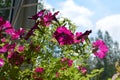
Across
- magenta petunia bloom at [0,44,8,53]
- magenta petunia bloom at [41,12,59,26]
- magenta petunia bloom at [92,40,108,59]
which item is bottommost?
magenta petunia bloom at [92,40,108,59]

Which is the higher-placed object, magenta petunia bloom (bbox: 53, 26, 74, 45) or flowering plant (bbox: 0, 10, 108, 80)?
magenta petunia bloom (bbox: 53, 26, 74, 45)

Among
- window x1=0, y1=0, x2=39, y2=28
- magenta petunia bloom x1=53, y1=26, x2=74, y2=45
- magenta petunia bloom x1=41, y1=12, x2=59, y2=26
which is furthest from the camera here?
window x1=0, y1=0, x2=39, y2=28

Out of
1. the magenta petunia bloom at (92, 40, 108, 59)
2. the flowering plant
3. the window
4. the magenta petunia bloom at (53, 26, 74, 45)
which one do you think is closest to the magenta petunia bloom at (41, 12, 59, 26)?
the flowering plant

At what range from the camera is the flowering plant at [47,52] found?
177 centimetres

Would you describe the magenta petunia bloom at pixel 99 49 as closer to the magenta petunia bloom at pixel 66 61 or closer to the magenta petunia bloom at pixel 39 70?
the magenta petunia bloom at pixel 66 61

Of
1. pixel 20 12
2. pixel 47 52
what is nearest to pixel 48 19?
pixel 47 52

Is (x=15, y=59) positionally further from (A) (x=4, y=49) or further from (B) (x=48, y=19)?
(B) (x=48, y=19)

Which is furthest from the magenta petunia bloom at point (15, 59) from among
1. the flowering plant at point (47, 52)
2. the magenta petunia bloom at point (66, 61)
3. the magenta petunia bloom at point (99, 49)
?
the magenta petunia bloom at point (99, 49)

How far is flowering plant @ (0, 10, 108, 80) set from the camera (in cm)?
177

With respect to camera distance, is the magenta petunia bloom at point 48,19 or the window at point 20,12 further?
the window at point 20,12

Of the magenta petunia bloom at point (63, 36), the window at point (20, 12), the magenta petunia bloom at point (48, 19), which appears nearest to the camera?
the magenta petunia bloom at point (63, 36)

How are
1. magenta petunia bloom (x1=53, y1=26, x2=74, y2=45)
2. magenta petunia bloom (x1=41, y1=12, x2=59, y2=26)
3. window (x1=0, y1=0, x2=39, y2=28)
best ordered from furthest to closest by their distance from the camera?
window (x1=0, y1=0, x2=39, y2=28), magenta petunia bloom (x1=41, y1=12, x2=59, y2=26), magenta petunia bloom (x1=53, y1=26, x2=74, y2=45)

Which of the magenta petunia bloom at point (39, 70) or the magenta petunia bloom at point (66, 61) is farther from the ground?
the magenta petunia bloom at point (66, 61)

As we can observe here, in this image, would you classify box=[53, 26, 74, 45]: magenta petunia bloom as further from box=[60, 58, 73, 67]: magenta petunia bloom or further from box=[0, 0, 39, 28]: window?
box=[0, 0, 39, 28]: window
